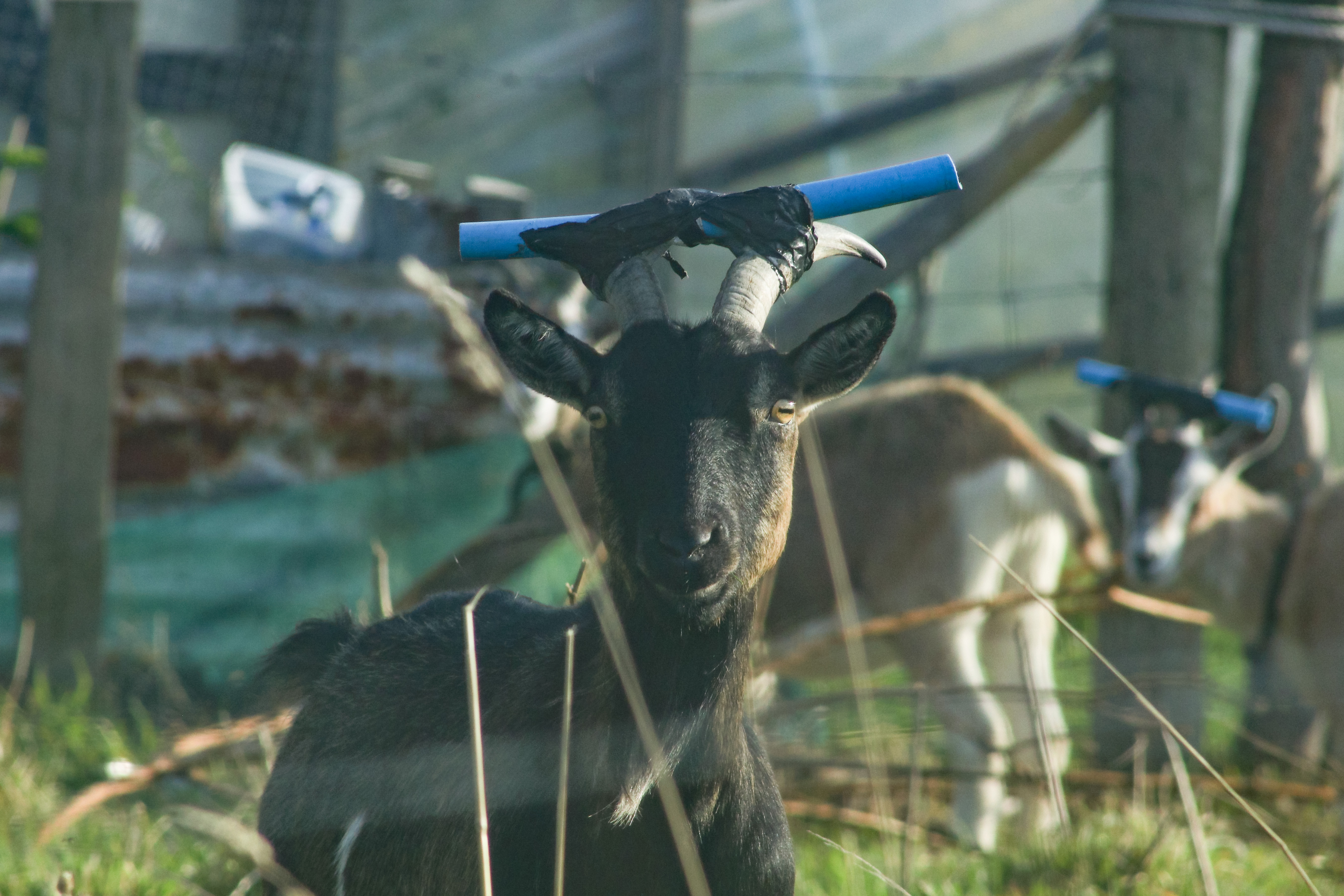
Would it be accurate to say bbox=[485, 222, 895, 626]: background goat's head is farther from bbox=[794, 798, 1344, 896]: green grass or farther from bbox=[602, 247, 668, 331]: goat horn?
bbox=[794, 798, 1344, 896]: green grass

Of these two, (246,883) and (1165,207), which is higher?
(1165,207)

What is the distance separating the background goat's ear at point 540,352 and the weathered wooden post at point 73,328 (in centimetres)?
316

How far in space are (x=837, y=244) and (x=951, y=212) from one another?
2.96 meters

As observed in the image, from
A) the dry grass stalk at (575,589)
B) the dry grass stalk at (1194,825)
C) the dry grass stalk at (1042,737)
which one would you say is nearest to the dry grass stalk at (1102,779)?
the dry grass stalk at (1042,737)

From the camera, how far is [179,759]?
3.39 metres

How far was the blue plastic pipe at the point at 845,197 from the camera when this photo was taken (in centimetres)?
178

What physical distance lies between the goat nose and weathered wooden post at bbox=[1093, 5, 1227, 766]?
10.7ft

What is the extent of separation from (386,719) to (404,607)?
2.15 meters

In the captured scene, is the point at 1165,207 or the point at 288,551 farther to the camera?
the point at 288,551

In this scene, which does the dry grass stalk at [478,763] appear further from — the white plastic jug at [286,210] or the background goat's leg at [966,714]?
the white plastic jug at [286,210]

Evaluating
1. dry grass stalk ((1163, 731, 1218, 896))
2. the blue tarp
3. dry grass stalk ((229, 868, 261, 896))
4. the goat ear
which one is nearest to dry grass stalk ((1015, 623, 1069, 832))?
dry grass stalk ((1163, 731, 1218, 896))

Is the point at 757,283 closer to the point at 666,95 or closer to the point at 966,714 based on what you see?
the point at 966,714

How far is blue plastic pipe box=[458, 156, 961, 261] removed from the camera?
178 centimetres

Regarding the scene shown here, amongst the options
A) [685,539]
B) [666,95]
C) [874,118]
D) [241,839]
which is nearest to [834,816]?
[685,539]
